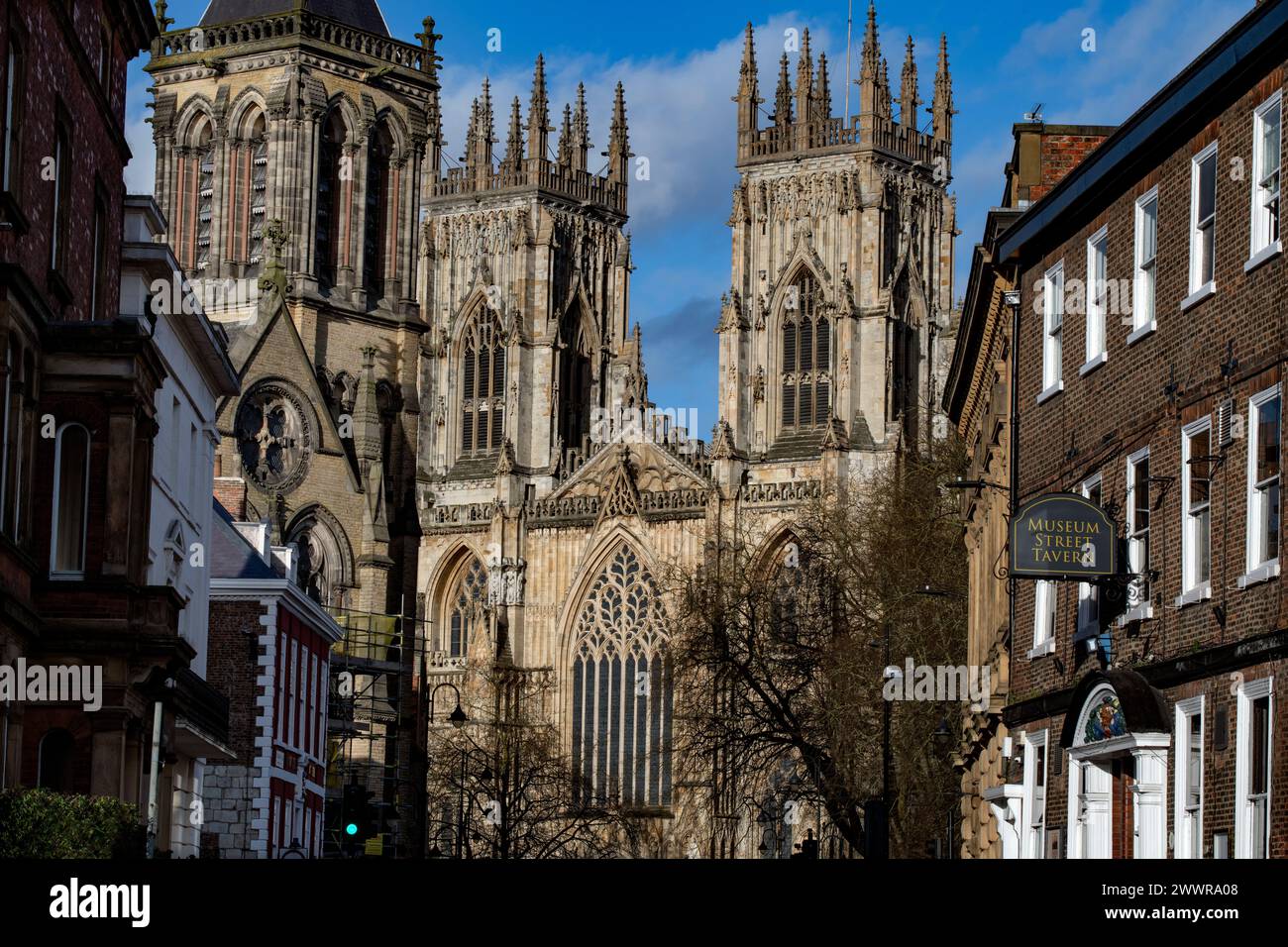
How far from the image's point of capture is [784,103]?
97438 millimetres

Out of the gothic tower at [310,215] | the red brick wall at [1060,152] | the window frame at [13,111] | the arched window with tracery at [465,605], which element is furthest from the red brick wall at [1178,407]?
the arched window with tracery at [465,605]

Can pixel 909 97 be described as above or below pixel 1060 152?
above

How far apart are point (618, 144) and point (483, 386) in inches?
470

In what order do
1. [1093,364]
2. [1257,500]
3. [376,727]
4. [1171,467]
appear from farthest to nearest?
[376,727] < [1093,364] < [1171,467] < [1257,500]

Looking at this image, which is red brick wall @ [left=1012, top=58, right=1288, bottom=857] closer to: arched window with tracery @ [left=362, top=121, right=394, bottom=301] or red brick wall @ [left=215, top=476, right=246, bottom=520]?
red brick wall @ [left=215, top=476, right=246, bottom=520]

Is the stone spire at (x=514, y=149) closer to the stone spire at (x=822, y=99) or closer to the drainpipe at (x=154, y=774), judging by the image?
the stone spire at (x=822, y=99)

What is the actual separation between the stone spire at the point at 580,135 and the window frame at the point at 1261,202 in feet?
262

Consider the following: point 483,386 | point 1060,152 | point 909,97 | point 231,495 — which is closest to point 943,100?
point 909,97

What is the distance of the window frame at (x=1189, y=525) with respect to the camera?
25.8m

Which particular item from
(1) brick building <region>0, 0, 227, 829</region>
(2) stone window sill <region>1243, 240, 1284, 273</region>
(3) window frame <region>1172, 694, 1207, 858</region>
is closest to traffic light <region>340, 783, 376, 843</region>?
(1) brick building <region>0, 0, 227, 829</region>

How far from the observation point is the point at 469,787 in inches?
2908

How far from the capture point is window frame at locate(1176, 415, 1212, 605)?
1016 inches

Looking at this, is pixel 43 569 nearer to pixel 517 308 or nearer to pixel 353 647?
pixel 353 647

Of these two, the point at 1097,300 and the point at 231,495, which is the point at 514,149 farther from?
the point at 1097,300
